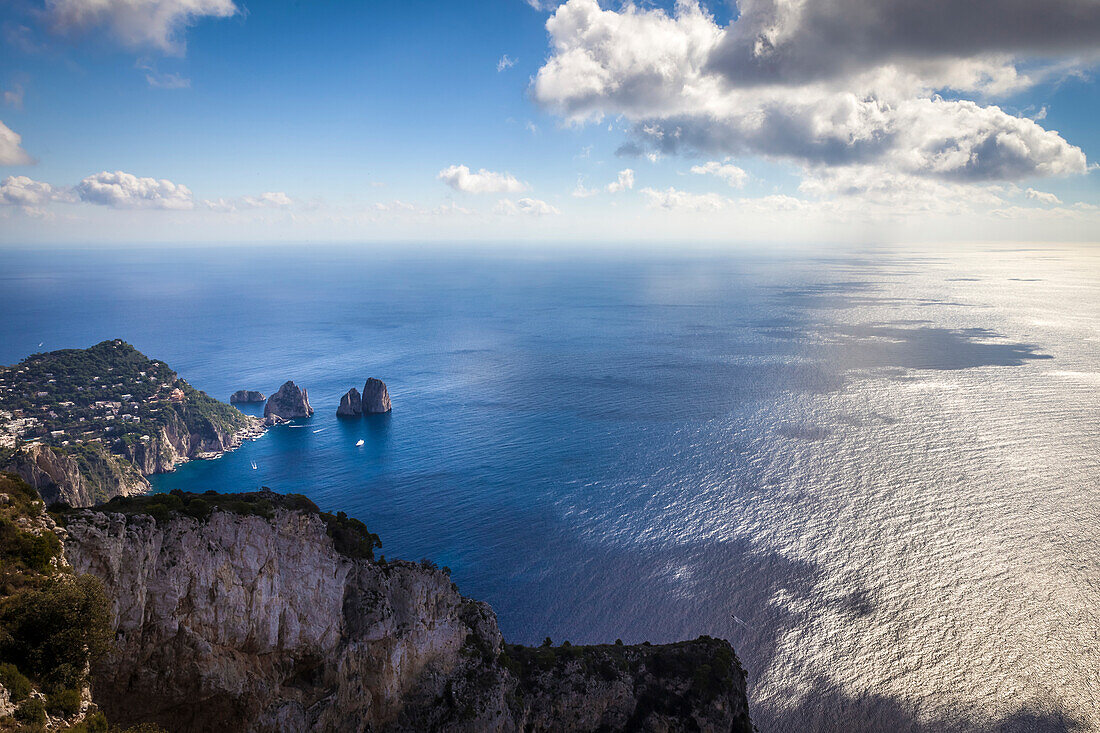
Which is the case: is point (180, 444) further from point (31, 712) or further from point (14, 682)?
point (31, 712)

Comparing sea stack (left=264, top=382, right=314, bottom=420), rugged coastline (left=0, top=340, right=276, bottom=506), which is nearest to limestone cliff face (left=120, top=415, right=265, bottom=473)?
rugged coastline (left=0, top=340, right=276, bottom=506)

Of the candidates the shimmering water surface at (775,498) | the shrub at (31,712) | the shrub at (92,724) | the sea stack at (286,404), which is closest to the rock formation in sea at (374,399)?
the shimmering water surface at (775,498)

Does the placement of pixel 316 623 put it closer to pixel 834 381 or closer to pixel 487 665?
pixel 487 665

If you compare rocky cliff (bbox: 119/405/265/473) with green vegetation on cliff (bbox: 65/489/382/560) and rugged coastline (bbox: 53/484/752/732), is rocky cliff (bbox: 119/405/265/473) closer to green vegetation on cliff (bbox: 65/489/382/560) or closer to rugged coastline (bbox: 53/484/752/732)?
green vegetation on cliff (bbox: 65/489/382/560)

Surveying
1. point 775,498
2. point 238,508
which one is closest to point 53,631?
point 238,508

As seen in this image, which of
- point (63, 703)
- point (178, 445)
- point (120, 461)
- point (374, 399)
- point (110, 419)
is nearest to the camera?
point (63, 703)

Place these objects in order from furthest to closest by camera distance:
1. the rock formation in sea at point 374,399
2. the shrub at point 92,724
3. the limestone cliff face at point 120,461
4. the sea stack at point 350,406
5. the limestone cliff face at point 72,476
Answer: the rock formation in sea at point 374,399 < the sea stack at point 350,406 < the limestone cliff face at point 120,461 < the limestone cliff face at point 72,476 < the shrub at point 92,724

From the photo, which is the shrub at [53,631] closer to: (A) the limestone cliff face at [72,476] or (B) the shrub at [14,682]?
(B) the shrub at [14,682]
